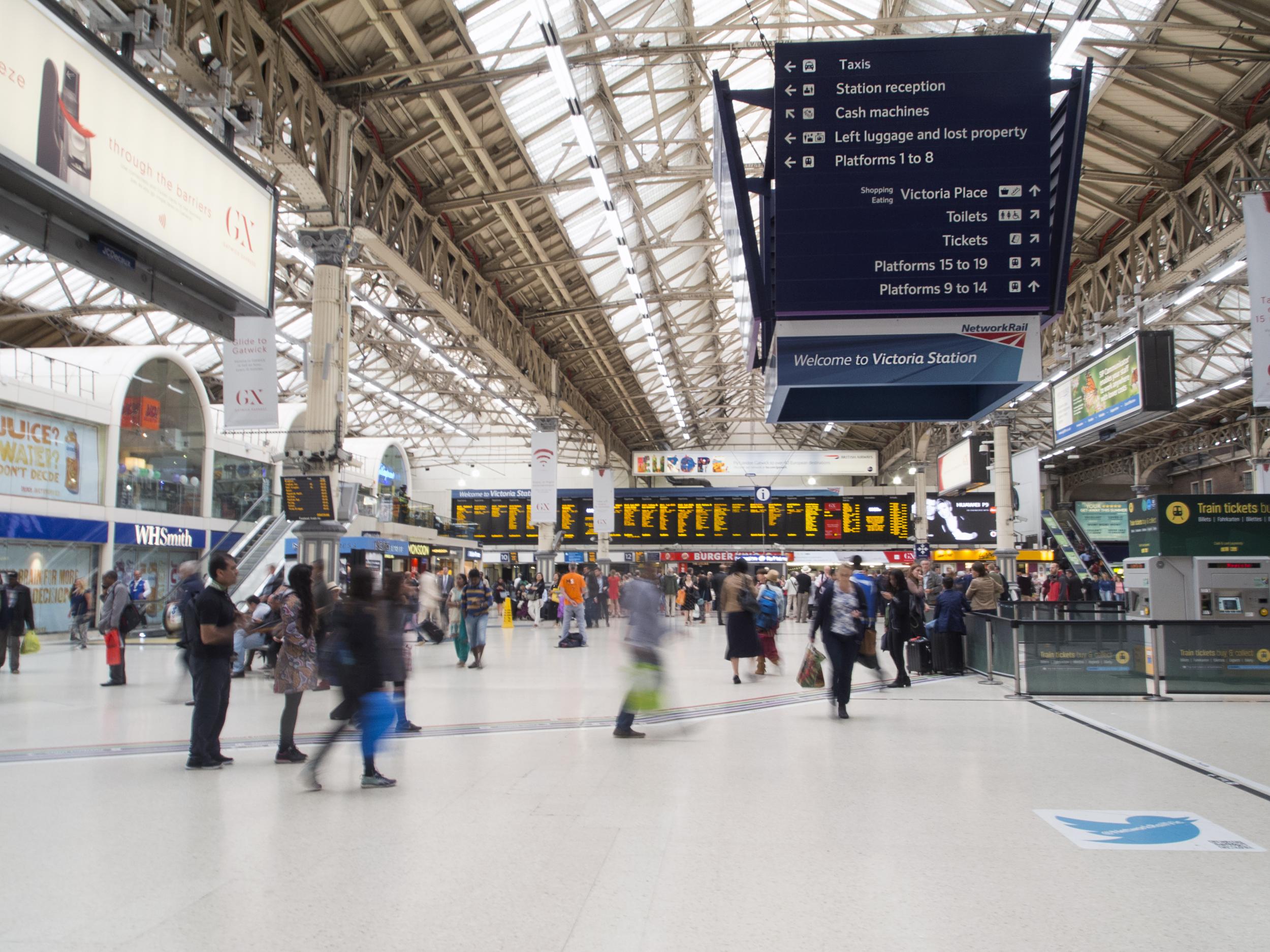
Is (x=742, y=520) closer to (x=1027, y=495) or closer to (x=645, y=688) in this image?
(x=1027, y=495)

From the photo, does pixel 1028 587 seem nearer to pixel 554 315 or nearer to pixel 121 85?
pixel 554 315

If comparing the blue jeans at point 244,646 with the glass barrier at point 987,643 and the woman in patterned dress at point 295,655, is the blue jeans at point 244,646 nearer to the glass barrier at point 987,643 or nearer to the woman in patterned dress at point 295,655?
the woman in patterned dress at point 295,655

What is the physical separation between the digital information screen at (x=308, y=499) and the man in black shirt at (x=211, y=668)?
26.2ft

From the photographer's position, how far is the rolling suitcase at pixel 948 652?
12.5 m

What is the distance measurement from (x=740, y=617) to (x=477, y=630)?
13.3ft

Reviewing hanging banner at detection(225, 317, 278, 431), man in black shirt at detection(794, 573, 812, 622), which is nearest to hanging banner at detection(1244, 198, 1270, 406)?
hanging banner at detection(225, 317, 278, 431)

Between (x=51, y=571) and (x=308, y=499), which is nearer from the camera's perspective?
(x=308, y=499)

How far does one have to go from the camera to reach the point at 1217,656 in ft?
31.9

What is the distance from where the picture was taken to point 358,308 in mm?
27859

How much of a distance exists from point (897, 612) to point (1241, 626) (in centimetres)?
371

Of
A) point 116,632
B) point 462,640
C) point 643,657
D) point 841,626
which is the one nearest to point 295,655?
point 643,657

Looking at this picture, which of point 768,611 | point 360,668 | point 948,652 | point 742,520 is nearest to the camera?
point 360,668

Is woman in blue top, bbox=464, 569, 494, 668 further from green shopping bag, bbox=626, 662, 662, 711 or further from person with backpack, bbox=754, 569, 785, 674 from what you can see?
green shopping bag, bbox=626, 662, 662, 711

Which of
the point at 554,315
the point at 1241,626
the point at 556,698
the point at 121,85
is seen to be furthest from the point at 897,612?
the point at 554,315
